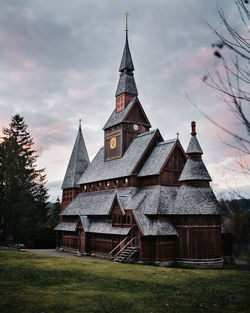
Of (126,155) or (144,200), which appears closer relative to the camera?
(144,200)

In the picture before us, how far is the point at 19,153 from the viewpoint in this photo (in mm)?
59000

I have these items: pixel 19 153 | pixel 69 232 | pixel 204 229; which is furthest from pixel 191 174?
pixel 19 153

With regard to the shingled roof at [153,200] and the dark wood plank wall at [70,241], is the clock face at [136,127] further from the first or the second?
the dark wood plank wall at [70,241]

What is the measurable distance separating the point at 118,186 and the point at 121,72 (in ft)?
60.3

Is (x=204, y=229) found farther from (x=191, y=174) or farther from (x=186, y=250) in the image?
(x=191, y=174)

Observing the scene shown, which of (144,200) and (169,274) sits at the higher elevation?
(144,200)

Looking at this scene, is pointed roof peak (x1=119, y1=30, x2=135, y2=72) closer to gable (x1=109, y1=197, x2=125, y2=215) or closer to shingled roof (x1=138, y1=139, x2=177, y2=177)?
shingled roof (x1=138, y1=139, x2=177, y2=177)

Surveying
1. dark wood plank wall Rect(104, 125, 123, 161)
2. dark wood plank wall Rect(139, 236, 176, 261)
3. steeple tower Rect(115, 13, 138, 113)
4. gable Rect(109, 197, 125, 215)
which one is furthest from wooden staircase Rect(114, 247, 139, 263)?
steeple tower Rect(115, 13, 138, 113)

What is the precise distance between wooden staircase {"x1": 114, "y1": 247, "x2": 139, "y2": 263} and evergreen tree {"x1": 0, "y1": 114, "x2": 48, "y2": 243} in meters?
27.8

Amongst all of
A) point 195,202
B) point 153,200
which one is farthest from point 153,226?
point 195,202

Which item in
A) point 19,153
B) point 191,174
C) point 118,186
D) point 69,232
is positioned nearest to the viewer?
point 191,174

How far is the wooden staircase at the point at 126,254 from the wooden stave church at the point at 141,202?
89 millimetres

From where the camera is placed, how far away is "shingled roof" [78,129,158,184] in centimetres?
3743

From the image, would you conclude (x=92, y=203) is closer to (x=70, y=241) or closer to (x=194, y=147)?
(x=70, y=241)
